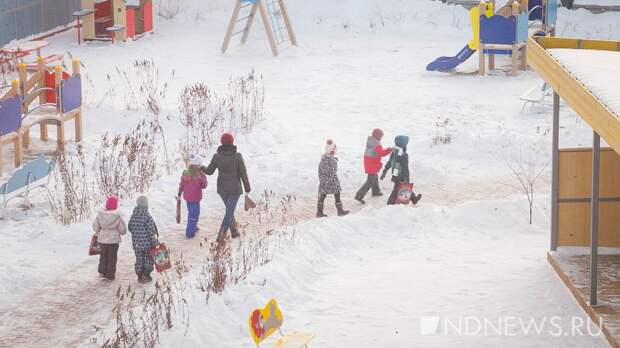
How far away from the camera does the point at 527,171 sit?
17484 mm

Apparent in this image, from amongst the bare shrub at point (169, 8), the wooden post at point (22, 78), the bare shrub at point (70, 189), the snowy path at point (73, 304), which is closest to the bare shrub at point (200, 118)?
the bare shrub at point (70, 189)

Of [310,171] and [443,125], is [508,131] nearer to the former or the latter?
[443,125]

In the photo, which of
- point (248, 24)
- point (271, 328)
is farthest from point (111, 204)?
point (248, 24)

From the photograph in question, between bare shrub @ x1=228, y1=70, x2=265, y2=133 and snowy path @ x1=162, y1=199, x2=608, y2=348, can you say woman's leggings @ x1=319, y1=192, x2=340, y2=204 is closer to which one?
snowy path @ x1=162, y1=199, x2=608, y2=348

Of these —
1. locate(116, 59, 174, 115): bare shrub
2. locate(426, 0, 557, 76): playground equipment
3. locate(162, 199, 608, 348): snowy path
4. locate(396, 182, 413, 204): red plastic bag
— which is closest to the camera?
locate(162, 199, 608, 348): snowy path

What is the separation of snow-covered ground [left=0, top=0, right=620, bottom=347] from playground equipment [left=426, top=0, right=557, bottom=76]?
1.22 feet

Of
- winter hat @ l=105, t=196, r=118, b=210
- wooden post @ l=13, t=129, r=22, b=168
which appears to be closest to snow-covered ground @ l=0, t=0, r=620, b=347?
winter hat @ l=105, t=196, r=118, b=210

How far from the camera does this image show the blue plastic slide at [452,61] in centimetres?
2400

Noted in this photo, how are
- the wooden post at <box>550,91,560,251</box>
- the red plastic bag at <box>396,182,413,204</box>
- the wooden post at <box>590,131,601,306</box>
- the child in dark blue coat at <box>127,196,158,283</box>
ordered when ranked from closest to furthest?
the wooden post at <box>590,131,601,306</box>, the wooden post at <box>550,91,560,251</box>, the child in dark blue coat at <box>127,196,158,283</box>, the red plastic bag at <box>396,182,413,204</box>

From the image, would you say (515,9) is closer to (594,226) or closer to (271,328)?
(594,226)

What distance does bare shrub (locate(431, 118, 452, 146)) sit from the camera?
1859cm

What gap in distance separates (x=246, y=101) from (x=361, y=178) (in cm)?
435

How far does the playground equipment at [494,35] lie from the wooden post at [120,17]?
718 cm

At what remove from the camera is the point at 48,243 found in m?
14.4
